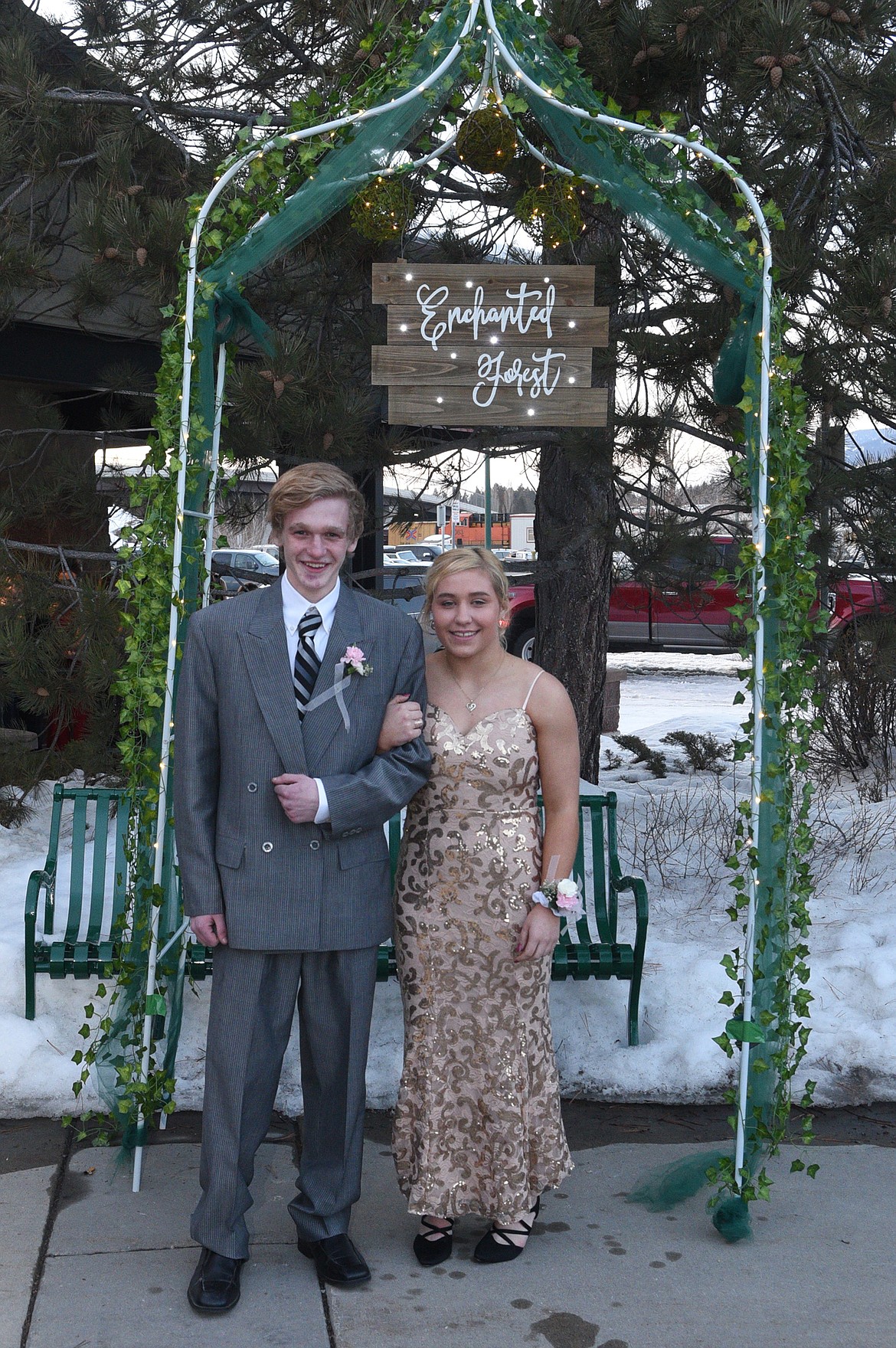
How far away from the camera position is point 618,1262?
125 inches

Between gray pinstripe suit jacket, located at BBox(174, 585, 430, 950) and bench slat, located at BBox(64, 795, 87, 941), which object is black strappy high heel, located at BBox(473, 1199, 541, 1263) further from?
bench slat, located at BBox(64, 795, 87, 941)

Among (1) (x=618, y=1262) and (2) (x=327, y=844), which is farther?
(1) (x=618, y=1262)

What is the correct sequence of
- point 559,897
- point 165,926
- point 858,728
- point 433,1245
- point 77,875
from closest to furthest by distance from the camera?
point 559,897
point 433,1245
point 165,926
point 77,875
point 858,728

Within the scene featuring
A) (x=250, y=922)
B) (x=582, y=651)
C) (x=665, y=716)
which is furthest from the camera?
(x=665, y=716)

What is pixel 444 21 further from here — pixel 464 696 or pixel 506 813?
pixel 506 813

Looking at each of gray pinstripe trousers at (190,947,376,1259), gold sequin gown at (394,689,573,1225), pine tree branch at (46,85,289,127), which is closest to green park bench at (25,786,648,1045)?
gray pinstripe trousers at (190,947,376,1259)

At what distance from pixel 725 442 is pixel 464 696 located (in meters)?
3.21

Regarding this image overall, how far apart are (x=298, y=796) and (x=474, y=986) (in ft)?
2.34

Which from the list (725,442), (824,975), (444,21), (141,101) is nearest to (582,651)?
(725,442)

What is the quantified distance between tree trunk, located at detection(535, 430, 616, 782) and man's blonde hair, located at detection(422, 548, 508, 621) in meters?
3.54

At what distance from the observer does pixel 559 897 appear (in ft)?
10.0

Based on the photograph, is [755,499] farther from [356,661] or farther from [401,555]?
[401,555]

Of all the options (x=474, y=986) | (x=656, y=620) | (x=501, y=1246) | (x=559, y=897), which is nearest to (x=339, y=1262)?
(x=501, y=1246)

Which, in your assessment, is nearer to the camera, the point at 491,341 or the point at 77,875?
the point at 491,341
